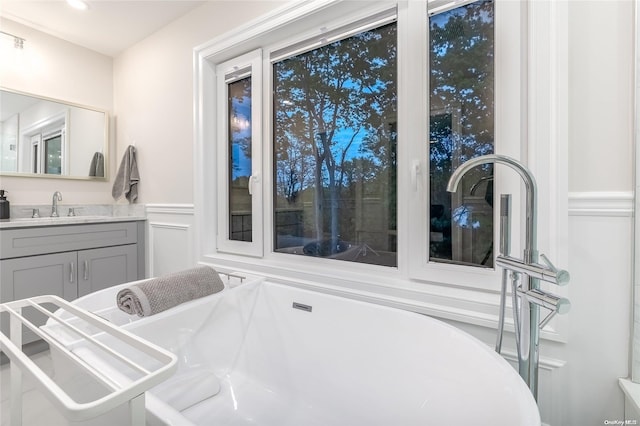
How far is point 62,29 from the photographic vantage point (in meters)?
2.54

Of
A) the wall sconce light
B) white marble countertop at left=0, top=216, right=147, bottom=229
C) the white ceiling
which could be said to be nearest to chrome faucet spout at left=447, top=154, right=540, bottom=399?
the white ceiling

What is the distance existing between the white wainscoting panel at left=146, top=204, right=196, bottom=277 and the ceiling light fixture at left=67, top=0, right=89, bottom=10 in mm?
1479

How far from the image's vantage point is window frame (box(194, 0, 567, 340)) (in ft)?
3.58

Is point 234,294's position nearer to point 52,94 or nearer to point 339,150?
point 339,150

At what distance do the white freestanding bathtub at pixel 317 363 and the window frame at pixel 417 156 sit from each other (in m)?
0.20

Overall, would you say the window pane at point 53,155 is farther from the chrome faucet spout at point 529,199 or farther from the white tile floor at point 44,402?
the chrome faucet spout at point 529,199

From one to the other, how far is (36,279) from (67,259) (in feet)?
0.66

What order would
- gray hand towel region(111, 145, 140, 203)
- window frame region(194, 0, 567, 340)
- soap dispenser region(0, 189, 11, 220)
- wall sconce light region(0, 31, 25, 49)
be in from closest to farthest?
window frame region(194, 0, 567, 340) → soap dispenser region(0, 189, 11, 220) → wall sconce light region(0, 31, 25, 49) → gray hand towel region(111, 145, 140, 203)

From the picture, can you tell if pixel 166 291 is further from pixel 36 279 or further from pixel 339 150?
pixel 36 279

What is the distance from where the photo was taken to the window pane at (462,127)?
4.26ft

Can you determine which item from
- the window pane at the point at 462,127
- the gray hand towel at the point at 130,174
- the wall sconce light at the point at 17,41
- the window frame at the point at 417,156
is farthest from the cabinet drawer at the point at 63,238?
the window pane at the point at 462,127

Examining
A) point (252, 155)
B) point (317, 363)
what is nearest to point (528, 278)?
point (317, 363)

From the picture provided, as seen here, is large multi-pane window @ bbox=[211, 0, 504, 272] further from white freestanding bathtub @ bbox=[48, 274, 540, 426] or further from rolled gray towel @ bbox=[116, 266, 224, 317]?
rolled gray towel @ bbox=[116, 266, 224, 317]

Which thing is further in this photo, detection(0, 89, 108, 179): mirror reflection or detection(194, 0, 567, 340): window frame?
detection(0, 89, 108, 179): mirror reflection
